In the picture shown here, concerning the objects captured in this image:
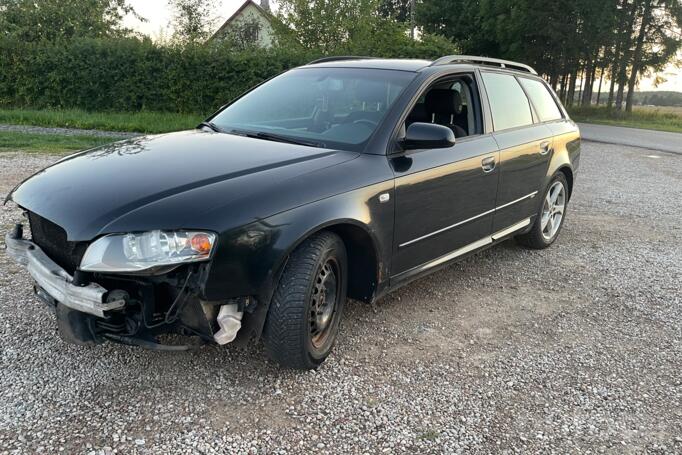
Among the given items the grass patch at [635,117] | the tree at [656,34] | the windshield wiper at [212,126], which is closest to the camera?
the windshield wiper at [212,126]

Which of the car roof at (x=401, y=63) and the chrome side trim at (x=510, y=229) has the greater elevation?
the car roof at (x=401, y=63)

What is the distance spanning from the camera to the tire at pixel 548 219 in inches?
212

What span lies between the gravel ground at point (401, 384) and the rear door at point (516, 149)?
705 millimetres

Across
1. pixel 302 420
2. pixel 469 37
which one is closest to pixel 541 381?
pixel 302 420

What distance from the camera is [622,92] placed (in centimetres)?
2966

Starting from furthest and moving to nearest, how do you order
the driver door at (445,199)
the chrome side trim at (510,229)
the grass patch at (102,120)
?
the grass patch at (102,120) → the chrome side trim at (510,229) → the driver door at (445,199)

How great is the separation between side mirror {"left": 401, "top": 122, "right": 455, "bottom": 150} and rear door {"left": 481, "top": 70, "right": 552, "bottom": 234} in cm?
116

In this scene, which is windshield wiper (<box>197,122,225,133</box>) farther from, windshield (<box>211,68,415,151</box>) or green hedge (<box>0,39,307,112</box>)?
green hedge (<box>0,39,307,112</box>)

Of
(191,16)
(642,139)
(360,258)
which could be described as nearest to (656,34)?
(642,139)

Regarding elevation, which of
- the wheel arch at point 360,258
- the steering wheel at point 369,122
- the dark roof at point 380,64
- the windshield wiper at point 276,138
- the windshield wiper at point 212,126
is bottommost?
the wheel arch at point 360,258

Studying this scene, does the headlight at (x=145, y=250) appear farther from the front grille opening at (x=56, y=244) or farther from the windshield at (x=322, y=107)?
the windshield at (x=322, y=107)

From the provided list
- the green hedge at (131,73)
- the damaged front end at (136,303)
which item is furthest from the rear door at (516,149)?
the green hedge at (131,73)

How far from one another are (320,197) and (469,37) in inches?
1418

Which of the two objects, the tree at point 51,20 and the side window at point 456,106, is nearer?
the side window at point 456,106
